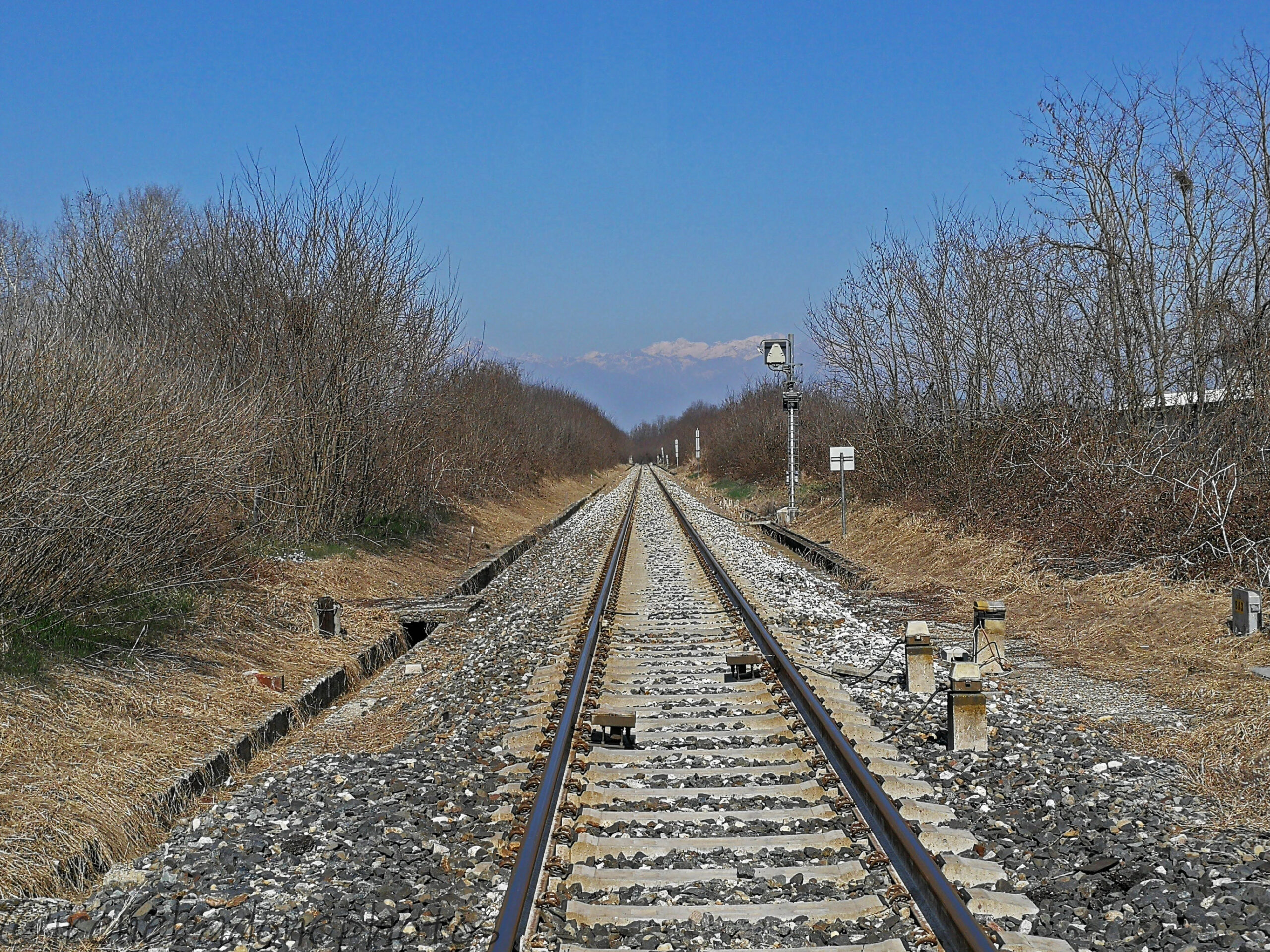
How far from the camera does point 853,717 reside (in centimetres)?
692

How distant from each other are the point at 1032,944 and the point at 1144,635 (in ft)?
20.6

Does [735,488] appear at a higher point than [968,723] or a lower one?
higher

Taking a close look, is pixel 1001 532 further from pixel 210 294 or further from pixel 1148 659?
pixel 210 294

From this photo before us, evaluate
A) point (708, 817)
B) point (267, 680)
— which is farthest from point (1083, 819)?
point (267, 680)

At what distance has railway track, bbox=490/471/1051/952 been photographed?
4.03m

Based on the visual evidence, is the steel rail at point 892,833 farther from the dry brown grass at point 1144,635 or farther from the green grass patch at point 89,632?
the green grass patch at point 89,632

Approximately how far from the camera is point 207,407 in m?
10.1

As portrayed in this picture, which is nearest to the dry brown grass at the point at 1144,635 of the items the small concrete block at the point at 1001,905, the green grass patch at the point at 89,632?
the small concrete block at the point at 1001,905

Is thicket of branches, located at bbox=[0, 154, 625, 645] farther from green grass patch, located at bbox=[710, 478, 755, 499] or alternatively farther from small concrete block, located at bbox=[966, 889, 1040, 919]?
green grass patch, located at bbox=[710, 478, 755, 499]

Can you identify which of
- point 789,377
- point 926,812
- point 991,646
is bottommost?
point 926,812

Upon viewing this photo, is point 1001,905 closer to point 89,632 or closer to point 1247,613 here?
point 1247,613

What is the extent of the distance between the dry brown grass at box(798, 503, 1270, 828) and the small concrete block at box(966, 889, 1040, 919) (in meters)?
1.52

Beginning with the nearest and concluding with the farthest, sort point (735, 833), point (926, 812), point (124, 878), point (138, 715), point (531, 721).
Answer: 1. point (124, 878)
2. point (735, 833)
3. point (926, 812)
4. point (138, 715)
5. point (531, 721)

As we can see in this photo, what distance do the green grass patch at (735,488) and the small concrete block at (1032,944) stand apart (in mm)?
34895
